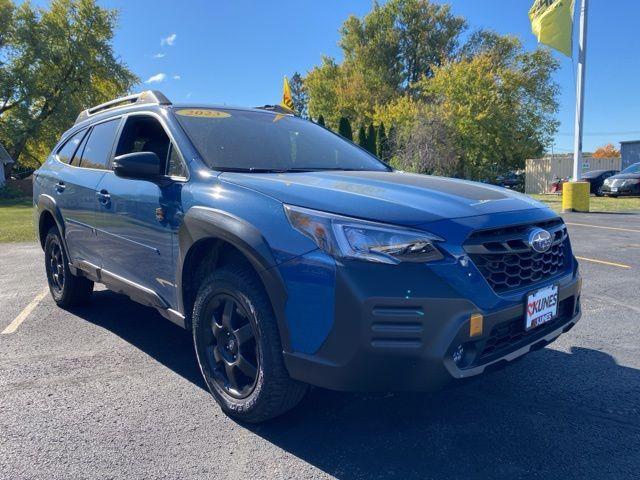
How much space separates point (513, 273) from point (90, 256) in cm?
337

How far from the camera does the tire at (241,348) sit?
2.65 meters

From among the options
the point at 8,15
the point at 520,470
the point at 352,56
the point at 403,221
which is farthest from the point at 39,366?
the point at 352,56

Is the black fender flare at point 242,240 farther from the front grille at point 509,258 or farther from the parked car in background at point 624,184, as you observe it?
the parked car in background at point 624,184

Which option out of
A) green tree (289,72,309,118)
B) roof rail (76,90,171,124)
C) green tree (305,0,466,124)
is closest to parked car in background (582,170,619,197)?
roof rail (76,90,171,124)

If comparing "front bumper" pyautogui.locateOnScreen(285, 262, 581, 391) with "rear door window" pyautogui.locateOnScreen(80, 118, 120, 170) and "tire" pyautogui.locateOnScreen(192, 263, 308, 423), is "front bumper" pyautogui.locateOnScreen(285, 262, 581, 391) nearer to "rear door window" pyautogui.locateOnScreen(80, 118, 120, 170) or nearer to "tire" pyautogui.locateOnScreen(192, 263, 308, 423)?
"tire" pyautogui.locateOnScreen(192, 263, 308, 423)

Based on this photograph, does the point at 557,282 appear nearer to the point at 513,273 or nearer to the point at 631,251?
the point at 513,273

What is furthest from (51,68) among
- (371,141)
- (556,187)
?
(556,187)

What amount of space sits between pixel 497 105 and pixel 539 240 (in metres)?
33.5

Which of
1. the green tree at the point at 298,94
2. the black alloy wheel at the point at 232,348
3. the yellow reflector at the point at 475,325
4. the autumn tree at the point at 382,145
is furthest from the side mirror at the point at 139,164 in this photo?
the green tree at the point at 298,94

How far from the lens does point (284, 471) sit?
2.53 metres

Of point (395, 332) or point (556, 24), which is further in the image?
point (556, 24)

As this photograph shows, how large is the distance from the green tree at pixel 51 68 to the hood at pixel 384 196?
38.2 m

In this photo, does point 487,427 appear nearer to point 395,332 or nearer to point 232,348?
point 395,332

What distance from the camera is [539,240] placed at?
275 cm
